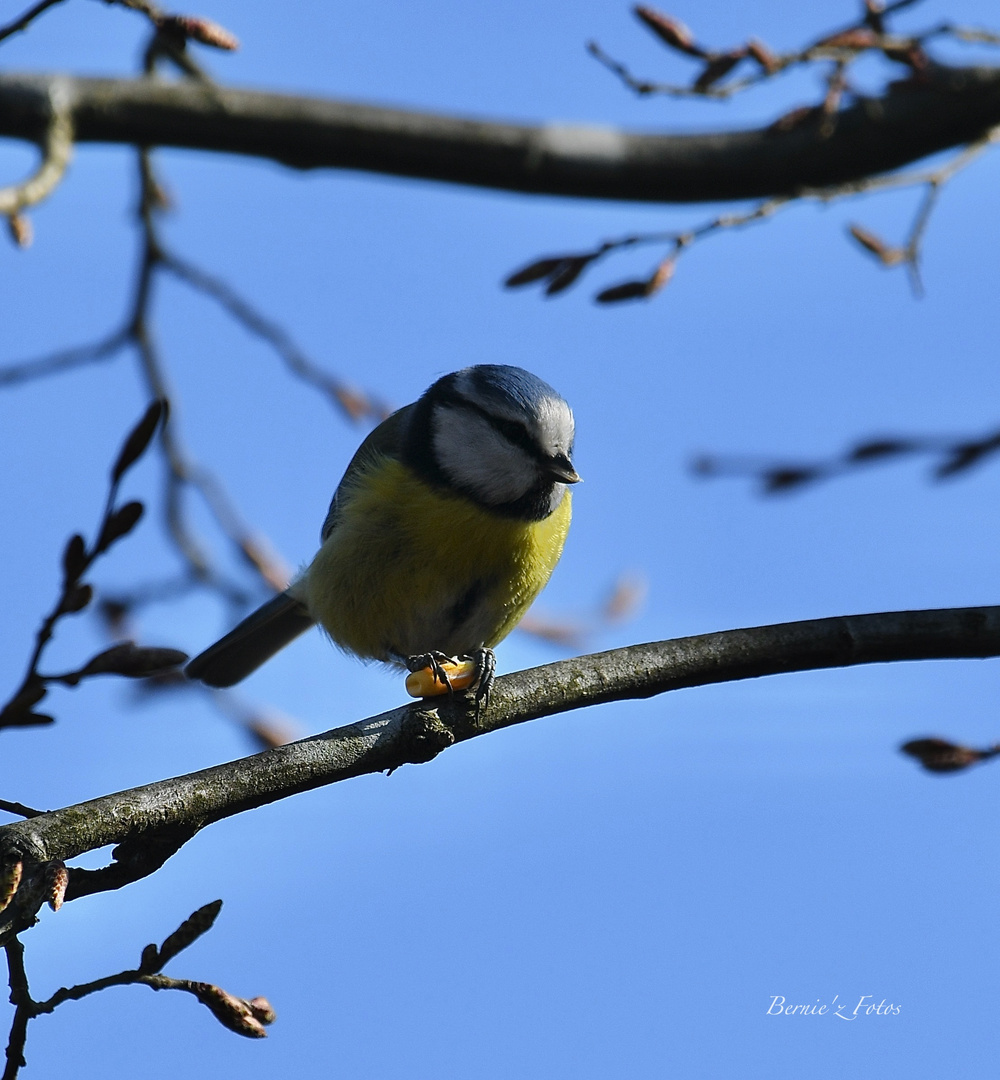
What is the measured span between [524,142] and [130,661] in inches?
75.7

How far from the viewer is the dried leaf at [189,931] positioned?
5.08 ft

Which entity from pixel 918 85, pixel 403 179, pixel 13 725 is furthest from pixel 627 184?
pixel 13 725

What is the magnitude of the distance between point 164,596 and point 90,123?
4.09 ft

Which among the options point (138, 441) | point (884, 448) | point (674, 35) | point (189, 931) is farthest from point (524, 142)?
point (189, 931)

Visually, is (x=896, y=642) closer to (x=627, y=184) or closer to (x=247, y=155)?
(x=627, y=184)

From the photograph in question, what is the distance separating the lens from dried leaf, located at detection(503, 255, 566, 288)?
85.4 inches

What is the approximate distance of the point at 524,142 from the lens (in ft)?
9.42

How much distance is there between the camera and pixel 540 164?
2867mm

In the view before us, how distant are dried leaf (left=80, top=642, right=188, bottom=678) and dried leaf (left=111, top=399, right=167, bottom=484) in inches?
9.6

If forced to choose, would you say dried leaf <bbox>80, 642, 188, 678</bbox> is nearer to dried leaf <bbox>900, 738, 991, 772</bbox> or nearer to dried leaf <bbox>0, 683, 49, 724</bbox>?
dried leaf <bbox>0, 683, 49, 724</bbox>

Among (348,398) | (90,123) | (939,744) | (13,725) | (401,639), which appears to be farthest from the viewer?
(348,398)

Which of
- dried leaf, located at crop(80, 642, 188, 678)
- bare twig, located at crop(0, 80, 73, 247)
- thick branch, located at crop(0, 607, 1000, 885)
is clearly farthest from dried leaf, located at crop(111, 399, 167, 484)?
bare twig, located at crop(0, 80, 73, 247)

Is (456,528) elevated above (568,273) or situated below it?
below

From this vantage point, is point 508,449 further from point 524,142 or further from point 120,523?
point 120,523
